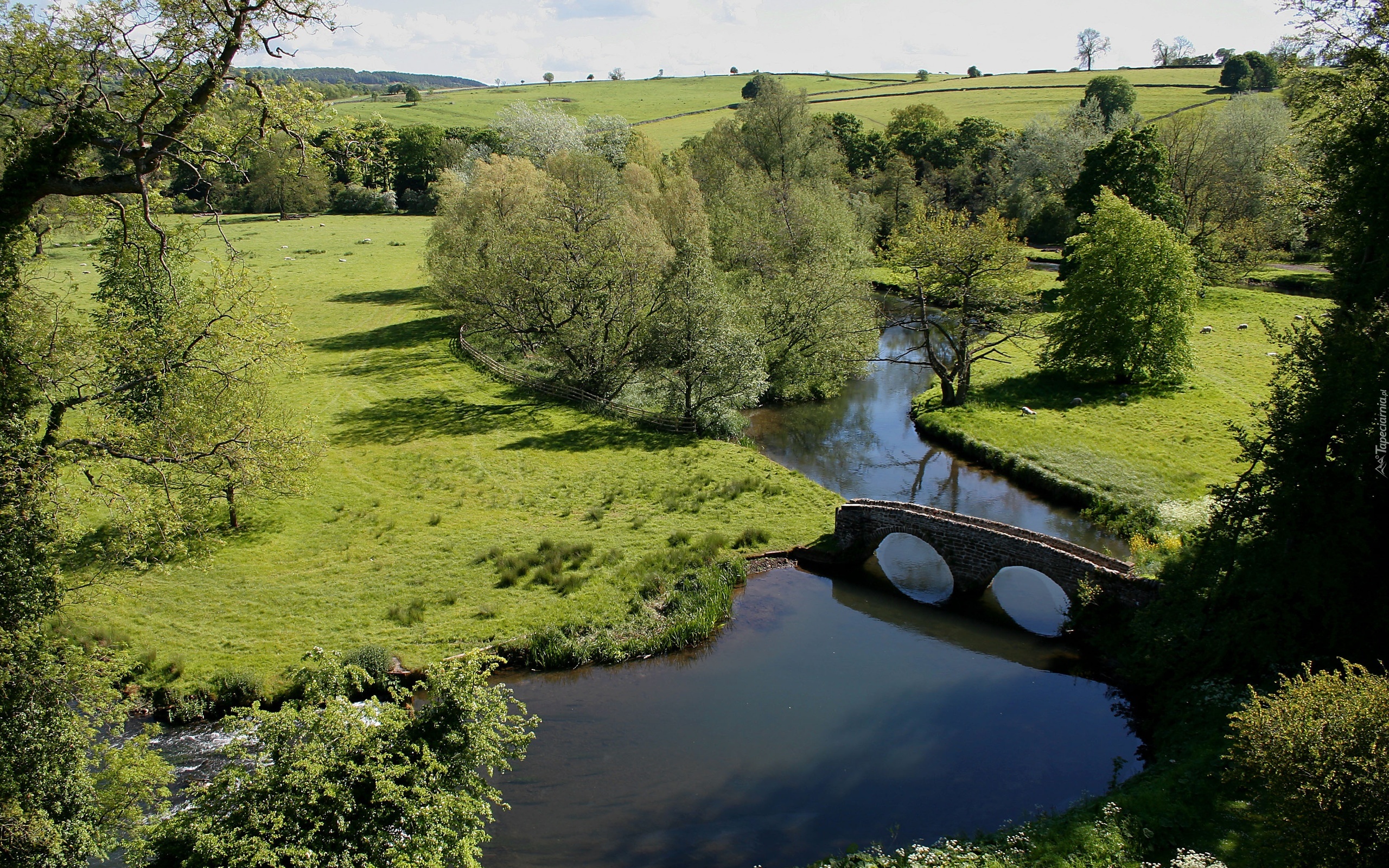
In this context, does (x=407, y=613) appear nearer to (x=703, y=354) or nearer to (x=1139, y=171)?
(x=703, y=354)

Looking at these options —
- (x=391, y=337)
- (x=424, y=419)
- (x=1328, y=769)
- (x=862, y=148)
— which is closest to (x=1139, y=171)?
(x=862, y=148)

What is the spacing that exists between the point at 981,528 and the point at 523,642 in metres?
14.2

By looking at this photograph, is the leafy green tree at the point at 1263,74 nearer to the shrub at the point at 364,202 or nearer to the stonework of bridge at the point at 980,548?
the stonework of bridge at the point at 980,548

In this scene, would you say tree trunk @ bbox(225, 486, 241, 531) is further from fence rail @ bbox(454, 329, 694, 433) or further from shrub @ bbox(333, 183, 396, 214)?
shrub @ bbox(333, 183, 396, 214)

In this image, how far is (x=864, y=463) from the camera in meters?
36.8

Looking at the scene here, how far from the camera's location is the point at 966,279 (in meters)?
39.9

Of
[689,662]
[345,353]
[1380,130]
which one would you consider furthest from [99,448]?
[345,353]

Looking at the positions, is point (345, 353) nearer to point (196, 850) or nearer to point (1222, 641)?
point (196, 850)

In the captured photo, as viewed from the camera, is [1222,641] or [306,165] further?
[1222,641]

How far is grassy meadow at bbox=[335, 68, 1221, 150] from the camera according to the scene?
→ 111 m

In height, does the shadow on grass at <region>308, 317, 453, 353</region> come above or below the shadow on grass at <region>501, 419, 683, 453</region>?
above

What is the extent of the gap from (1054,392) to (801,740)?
28.9 metres

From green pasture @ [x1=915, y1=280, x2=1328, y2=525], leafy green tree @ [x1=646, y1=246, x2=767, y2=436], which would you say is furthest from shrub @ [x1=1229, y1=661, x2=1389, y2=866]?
leafy green tree @ [x1=646, y1=246, x2=767, y2=436]

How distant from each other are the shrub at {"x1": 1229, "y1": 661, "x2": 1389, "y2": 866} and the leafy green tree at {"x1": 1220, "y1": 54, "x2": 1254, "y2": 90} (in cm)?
11777
